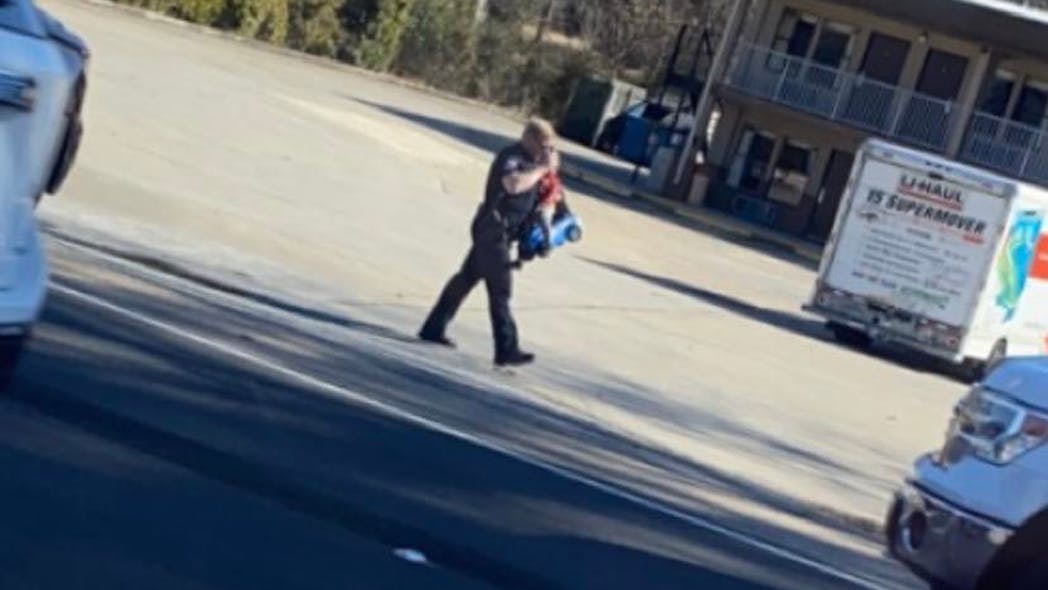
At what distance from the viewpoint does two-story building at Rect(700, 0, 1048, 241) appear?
52.6 metres

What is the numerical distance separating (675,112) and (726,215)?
18.6 feet

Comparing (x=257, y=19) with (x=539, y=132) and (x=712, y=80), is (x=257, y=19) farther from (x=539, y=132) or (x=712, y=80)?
(x=539, y=132)

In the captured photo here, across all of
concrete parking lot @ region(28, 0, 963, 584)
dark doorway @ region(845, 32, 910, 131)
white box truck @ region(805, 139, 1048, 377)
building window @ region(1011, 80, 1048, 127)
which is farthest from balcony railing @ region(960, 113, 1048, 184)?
white box truck @ region(805, 139, 1048, 377)

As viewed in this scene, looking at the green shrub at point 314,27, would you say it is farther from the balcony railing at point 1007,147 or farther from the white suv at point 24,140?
the white suv at point 24,140

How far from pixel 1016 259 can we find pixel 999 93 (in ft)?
71.8

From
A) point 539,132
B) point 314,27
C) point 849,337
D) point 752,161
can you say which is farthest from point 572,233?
point 314,27

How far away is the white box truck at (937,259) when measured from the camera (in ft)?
107

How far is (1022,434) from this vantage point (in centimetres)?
936

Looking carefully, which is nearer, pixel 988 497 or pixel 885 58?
pixel 988 497

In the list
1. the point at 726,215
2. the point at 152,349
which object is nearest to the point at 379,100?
the point at 726,215

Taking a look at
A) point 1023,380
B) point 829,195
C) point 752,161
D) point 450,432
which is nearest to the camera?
point 1023,380

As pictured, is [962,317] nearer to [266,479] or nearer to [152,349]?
[152,349]

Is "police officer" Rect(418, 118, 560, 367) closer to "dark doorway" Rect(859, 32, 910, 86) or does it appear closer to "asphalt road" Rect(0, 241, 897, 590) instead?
"asphalt road" Rect(0, 241, 897, 590)

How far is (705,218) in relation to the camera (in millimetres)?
52969
